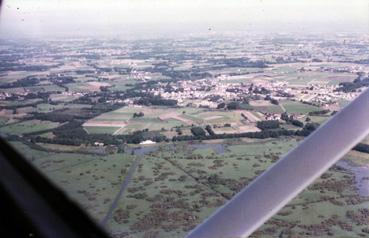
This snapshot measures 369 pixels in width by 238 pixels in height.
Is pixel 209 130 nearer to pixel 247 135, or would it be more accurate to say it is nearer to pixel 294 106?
pixel 247 135

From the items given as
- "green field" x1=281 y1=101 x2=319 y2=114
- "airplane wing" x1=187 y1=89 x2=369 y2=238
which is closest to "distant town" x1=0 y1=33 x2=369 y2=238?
"green field" x1=281 y1=101 x2=319 y2=114

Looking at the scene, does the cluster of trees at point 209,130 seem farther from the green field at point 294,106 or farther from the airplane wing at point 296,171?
the airplane wing at point 296,171

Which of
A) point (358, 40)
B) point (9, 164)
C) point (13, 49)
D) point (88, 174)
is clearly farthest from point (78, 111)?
point (9, 164)

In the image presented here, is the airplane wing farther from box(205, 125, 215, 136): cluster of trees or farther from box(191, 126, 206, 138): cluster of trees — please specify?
box(191, 126, 206, 138): cluster of trees

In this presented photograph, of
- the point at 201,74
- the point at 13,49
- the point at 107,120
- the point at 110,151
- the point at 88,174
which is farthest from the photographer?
the point at 201,74

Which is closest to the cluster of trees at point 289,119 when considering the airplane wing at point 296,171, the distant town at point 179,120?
the distant town at point 179,120

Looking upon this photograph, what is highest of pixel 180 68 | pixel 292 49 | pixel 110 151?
pixel 292 49

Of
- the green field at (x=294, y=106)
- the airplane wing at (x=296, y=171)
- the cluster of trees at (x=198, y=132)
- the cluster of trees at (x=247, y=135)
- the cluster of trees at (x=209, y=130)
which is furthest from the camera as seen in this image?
the cluster of trees at (x=198, y=132)

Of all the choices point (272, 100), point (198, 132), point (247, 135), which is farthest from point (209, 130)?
point (272, 100)

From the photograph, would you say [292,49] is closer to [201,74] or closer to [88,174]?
[201,74]
